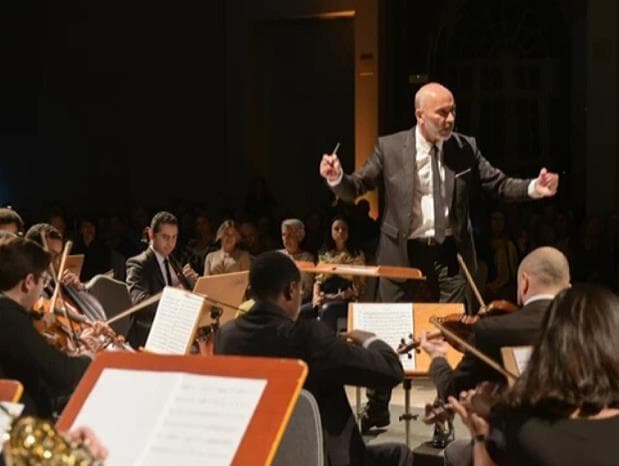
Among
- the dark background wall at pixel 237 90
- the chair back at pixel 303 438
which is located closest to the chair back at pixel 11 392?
the chair back at pixel 303 438

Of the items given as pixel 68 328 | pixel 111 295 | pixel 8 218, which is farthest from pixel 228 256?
pixel 68 328

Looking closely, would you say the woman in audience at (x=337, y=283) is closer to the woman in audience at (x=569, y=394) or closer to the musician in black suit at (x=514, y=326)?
the musician in black suit at (x=514, y=326)

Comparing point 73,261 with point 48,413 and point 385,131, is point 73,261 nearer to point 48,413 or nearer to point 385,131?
point 48,413

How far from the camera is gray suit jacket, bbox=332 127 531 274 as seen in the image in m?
4.76

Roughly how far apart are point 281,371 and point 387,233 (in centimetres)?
298

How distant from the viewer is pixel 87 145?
12797 millimetres

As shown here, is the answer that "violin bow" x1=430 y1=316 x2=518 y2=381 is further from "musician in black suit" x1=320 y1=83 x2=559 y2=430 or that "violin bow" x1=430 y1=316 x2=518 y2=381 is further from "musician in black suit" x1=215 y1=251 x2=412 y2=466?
"musician in black suit" x1=320 y1=83 x2=559 y2=430

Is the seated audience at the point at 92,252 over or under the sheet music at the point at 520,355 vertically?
under

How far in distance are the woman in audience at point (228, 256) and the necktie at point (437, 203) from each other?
2.64m

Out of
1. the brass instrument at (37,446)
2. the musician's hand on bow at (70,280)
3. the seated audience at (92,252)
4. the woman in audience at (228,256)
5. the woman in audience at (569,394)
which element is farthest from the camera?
the seated audience at (92,252)

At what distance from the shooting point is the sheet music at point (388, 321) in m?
4.29

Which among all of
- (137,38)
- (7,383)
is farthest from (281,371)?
(137,38)

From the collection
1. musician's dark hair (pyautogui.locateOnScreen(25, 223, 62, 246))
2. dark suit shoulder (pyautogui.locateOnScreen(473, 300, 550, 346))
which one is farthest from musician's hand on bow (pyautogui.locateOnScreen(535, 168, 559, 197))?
musician's dark hair (pyautogui.locateOnScreen(25, 223, 62, 246))

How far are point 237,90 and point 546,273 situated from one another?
9.05 m
